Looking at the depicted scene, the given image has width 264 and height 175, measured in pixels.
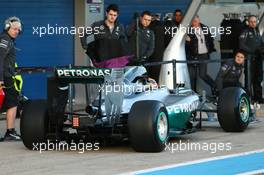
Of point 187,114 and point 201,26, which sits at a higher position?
point 201,26

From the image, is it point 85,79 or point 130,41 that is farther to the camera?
point 130,41

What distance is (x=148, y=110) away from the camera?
11336 millimetres

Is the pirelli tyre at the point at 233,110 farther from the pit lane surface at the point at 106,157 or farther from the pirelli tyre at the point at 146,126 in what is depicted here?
the pirelli tyre at the point at 146,126

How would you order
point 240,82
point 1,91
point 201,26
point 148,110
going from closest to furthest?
point 148,110 → point 1,91 → point 240,82 → point 201,26

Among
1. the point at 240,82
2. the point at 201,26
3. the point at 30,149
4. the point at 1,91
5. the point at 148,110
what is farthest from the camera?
the point at 201,26

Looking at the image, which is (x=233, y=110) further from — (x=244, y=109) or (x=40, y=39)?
(x=40, y=39)

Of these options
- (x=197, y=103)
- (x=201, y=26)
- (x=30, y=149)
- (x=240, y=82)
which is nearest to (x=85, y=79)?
(x=30, y=149)

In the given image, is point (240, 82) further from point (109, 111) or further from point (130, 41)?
point (109, 111)

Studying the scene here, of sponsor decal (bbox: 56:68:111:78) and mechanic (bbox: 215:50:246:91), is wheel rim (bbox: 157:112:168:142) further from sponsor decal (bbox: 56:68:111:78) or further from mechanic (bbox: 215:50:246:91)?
Answer: mechanic (bbox: 215:50:246:91)

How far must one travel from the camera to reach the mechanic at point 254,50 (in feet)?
59.7

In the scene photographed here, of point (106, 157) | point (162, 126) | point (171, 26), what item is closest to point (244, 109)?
point (162, 126)

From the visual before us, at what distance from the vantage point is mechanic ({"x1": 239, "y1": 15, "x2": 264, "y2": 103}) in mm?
18203

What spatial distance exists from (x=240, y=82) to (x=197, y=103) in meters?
2.51

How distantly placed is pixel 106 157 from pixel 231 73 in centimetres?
479
